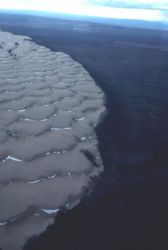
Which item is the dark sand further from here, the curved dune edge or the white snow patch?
the curved dune edge

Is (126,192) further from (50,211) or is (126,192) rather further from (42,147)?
(42,147)

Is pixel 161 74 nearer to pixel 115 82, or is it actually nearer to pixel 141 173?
pixel 115 82

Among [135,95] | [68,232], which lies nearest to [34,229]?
[68,232]

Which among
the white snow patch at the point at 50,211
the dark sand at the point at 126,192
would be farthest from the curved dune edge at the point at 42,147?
the dark sand at the point at 126,192

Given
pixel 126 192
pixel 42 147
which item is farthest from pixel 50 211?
pixel 42 147

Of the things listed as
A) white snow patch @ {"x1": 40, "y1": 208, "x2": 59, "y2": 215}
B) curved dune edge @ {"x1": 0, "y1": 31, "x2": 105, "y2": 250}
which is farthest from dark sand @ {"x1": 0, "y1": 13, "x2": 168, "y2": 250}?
curved dune edge @ {"x1": 0, "y1": 31, "x2": 105, "y2": 250}

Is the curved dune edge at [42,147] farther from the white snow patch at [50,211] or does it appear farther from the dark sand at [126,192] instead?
the dark sand at [126,192]

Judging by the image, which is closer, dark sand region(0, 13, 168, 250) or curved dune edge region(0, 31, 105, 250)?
dark sand region(0, 13, 168, 250)

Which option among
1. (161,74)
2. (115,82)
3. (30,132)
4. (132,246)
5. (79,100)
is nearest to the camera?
(132,246)
